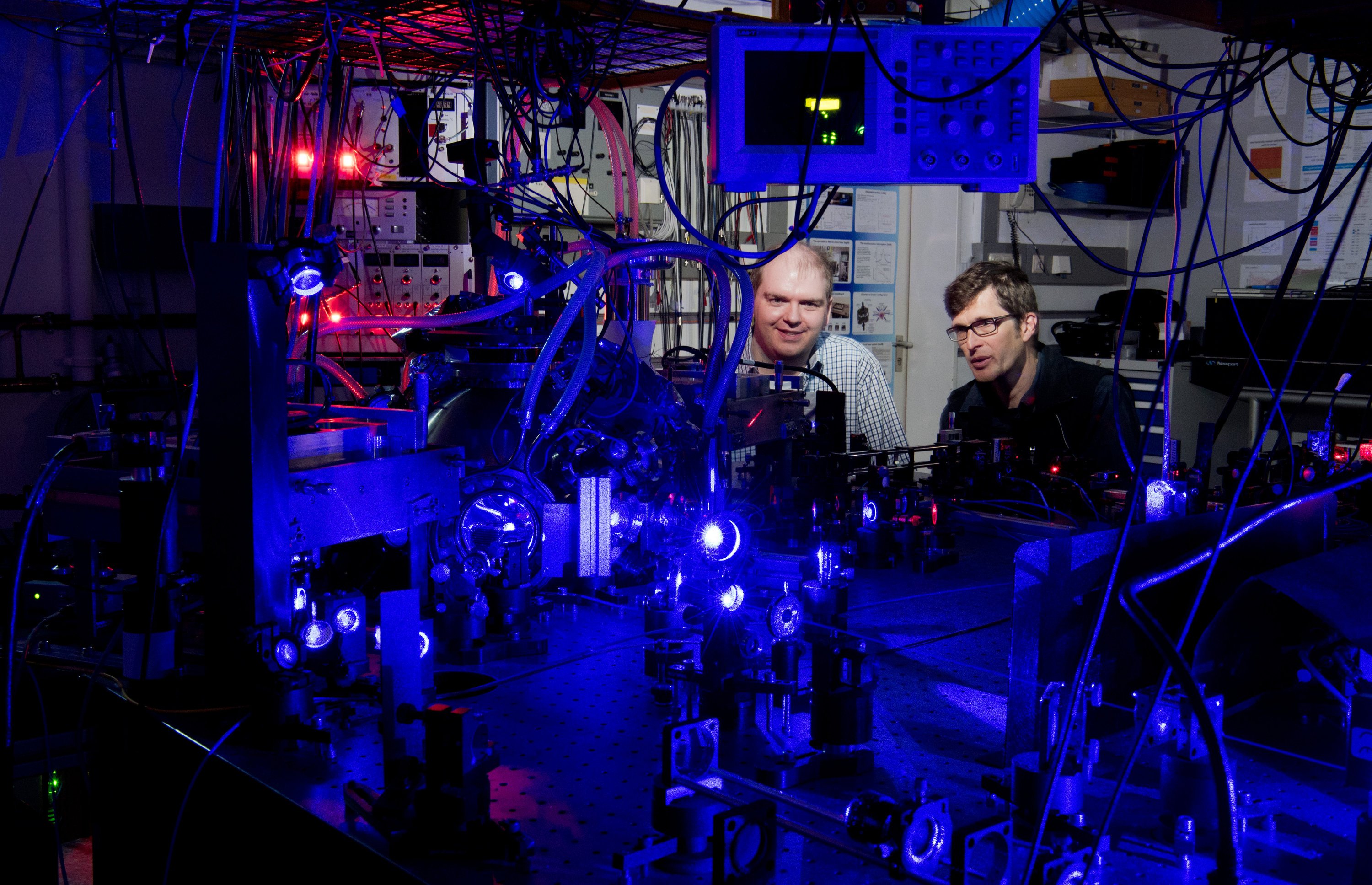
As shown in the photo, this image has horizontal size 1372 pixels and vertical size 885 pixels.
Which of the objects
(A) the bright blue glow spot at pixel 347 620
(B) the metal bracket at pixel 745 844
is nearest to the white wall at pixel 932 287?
(A) the bright blue glow spot at pixel 347 620

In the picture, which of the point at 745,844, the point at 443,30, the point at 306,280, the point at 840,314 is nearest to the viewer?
the point at 745,844

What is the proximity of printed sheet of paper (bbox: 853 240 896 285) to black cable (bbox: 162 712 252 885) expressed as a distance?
486 cm

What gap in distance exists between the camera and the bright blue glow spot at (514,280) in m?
1.74

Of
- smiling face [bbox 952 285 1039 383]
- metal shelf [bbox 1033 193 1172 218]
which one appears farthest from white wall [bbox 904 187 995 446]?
smiling face [bbox 952 285 1039 383]

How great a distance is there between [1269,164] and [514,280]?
492 centimetres

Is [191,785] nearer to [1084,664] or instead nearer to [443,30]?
[1084,664]

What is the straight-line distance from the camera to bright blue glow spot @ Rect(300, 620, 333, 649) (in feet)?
4.38

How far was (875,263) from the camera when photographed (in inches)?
230

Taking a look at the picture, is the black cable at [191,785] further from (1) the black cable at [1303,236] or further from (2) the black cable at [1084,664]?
(1) the black cable at [1303,236]

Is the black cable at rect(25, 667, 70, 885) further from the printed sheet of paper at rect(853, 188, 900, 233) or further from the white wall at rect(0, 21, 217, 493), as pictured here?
the printed sheet of paper at rect(853, 188, 900, 233)

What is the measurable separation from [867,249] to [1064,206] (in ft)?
3.28

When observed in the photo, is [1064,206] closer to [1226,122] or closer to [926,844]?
[1226,122]

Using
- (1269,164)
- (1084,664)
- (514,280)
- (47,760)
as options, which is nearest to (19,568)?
(47,760)

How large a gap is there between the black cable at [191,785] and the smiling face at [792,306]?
308 centimetres
